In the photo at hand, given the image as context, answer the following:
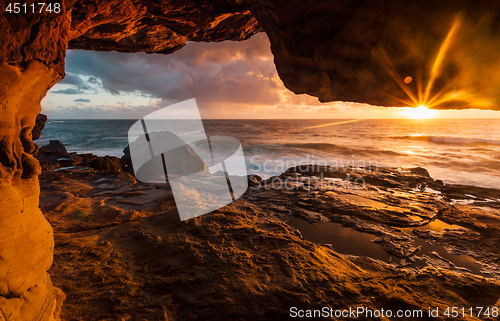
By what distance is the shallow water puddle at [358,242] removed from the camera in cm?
388

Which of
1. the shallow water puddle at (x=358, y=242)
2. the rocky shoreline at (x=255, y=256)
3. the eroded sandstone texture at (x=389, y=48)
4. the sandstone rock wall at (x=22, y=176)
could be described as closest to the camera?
the sandstone rock wall at (x=22, y=176)

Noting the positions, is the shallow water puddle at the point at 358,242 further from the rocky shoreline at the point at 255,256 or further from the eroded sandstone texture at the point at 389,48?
the eroded sandstone texture at the point at 389,48

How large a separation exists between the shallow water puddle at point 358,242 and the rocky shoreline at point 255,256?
0.03 metres

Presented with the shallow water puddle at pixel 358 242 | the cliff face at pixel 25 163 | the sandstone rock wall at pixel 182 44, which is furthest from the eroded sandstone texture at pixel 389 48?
the cliff face at pixel 25 163

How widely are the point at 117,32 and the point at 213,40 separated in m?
2.83

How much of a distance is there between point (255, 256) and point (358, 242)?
2.62 metres

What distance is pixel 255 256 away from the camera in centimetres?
316

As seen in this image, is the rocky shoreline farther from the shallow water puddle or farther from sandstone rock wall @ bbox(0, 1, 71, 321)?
sandstone rock wall @ bbox(0, 1, 71, 321)

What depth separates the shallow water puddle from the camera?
12.7ft

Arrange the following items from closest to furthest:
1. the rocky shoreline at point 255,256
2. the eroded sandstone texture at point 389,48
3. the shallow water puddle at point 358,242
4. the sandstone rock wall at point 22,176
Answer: the sandstone rock wall at point 22,176
the rocky shoreline at point 255,256
the eroded sandstone texture at point 389,48
the shallow water puddle at point 358,242

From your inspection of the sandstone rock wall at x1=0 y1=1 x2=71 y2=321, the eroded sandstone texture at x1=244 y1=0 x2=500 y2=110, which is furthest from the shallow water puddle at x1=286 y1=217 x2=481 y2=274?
the sandstone rock wall at x1=0 y1=1 x2=71 y2=321

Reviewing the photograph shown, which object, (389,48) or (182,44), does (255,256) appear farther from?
(182,44)

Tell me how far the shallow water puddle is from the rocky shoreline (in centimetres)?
3

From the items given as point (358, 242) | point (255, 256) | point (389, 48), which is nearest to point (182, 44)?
point (389, 48)
